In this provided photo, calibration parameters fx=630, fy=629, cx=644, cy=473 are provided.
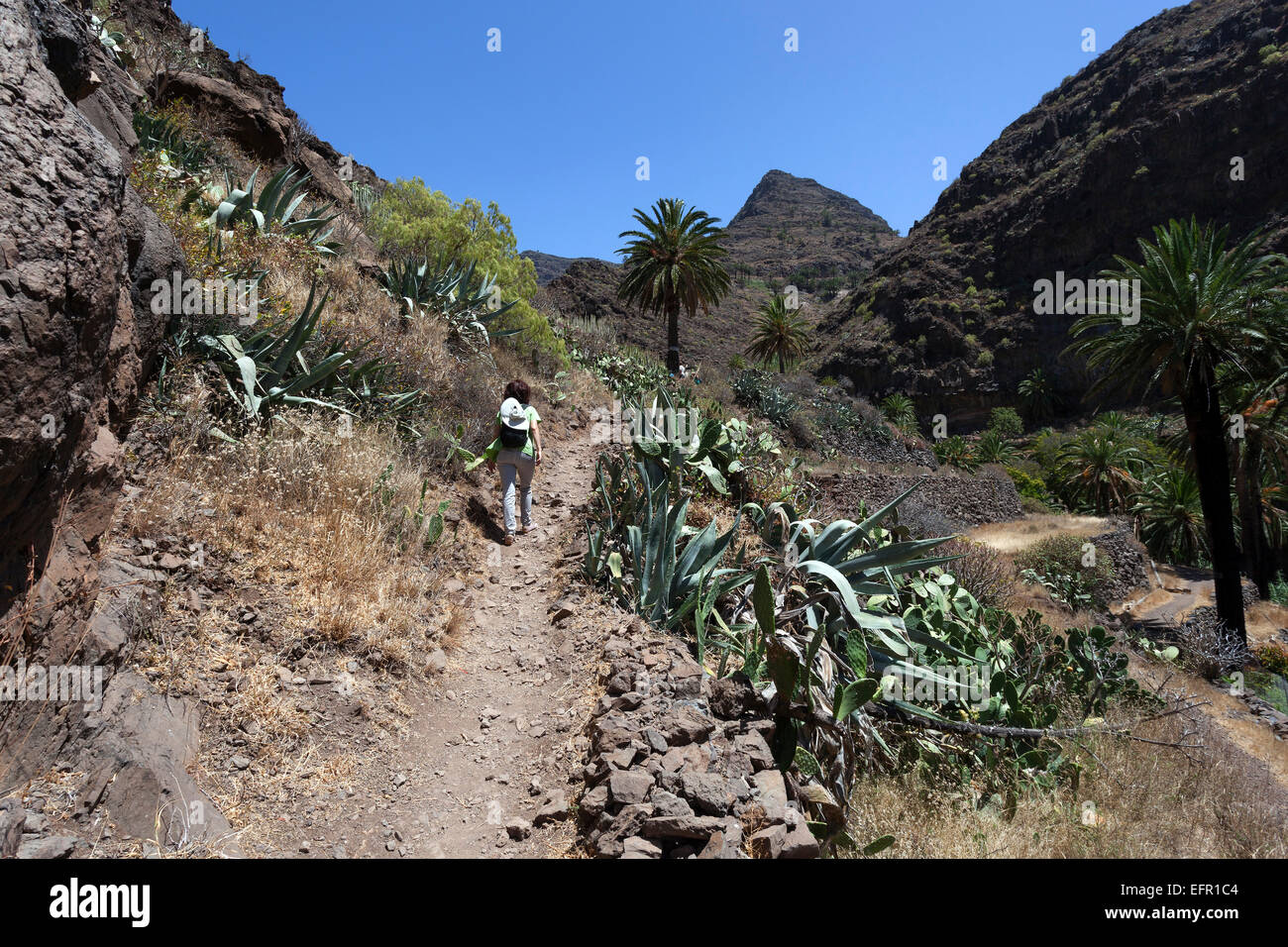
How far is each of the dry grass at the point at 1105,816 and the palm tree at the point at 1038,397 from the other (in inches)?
2156

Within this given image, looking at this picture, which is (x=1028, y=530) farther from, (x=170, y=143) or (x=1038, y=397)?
(x=1038, y=397)

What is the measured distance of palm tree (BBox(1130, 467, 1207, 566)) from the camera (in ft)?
79.7

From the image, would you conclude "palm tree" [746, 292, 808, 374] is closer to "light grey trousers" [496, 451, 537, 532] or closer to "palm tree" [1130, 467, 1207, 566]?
"palm tree" [1130, 467, 1207, 566]

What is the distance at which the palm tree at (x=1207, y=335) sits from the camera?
1280 centimetres

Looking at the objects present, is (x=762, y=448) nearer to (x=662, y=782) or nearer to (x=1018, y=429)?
(x=662, y=782)

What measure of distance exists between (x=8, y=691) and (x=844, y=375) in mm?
60325

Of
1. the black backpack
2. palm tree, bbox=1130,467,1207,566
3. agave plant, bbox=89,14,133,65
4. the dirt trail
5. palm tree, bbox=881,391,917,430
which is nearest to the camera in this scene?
the dirt trail

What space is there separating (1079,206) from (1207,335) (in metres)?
55.8

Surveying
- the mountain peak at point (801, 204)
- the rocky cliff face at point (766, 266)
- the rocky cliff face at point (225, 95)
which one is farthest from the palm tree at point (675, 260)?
the mountain peak at point (801, 204)

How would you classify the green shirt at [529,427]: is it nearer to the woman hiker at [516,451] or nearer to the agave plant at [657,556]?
the woman hiker at [516,451]

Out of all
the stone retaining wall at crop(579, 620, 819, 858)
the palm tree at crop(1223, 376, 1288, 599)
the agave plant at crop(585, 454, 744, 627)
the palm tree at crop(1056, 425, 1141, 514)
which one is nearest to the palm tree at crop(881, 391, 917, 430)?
the palm tree at crop(1056, 425, 1141, 514)

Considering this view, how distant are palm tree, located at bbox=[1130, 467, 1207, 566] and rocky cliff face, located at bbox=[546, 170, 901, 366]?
1944cm

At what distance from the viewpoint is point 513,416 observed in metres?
6.08

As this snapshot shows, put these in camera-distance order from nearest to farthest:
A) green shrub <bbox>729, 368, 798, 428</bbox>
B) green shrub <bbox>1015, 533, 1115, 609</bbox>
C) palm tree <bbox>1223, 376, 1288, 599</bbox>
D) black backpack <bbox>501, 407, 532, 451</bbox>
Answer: black backpack <bbox>501, 407, 532, 451</bbox>
palm tree <bbox>1223, 376, 1288, 599</bbox>
green shrub <bbox>1015, 533, 1115, 609</bbox>
green shrub <bbox>729, 368, 798, 428</bbox>
